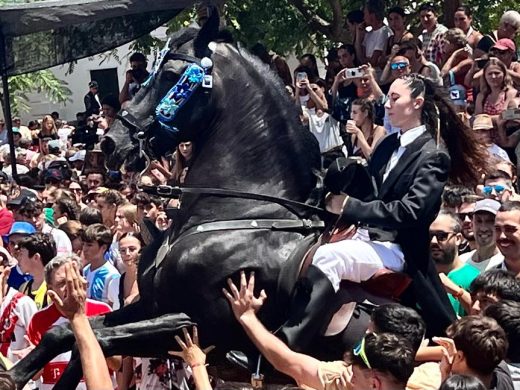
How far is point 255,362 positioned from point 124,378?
166cm

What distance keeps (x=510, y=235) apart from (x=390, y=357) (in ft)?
7.87

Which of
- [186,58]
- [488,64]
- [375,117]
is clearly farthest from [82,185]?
[186,58]

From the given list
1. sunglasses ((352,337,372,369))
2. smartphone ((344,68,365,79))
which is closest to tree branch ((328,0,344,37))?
smartphone ((344,68,365,79))

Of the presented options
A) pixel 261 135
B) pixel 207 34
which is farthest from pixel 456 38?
pixel 261 135

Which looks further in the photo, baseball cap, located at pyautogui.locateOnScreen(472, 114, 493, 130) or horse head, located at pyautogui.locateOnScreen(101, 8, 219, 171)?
baseball cap, located at pyautogui.locateOnScreen(472, 114, 493, 130)

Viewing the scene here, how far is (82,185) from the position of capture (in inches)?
601

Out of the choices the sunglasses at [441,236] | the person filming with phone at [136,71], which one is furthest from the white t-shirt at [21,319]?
the person filming with phone at [136,71]

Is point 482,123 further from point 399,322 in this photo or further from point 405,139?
point 399,322

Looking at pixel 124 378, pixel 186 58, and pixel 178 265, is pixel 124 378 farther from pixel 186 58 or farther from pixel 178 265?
pixel 186 58

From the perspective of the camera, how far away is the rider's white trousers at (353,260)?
21.9ft

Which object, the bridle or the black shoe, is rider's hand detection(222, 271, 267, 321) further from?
the bridle

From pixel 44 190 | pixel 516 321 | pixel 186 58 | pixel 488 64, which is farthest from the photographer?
pixel 44 190

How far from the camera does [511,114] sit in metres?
11.2

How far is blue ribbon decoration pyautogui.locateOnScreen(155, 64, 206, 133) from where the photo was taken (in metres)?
7.36
